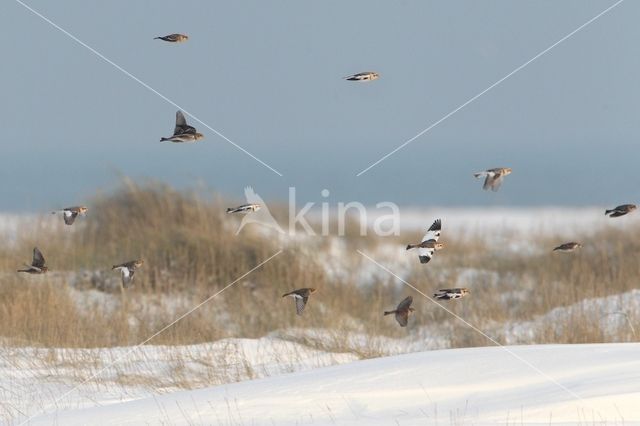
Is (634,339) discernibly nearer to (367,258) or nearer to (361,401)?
(361,401)

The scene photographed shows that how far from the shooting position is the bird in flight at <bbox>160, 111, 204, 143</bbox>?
764cm

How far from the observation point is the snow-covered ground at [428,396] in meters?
6.34

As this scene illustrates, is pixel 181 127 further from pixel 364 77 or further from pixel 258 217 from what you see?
pixel 258 217

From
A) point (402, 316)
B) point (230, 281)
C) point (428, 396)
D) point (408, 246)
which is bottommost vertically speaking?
point (428, 396)

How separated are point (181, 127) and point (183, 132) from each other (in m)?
0.07

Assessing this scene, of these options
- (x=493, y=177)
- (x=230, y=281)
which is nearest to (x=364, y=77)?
(x=493, y=177)

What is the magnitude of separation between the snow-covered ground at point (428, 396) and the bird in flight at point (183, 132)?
1.62 metres

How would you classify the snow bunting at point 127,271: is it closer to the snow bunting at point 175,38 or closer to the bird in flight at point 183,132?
the bird in flight at point 183,132

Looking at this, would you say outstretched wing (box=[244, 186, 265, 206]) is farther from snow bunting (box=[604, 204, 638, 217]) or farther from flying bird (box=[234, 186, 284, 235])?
snow bunting (box=[604, 204, 638, 217])

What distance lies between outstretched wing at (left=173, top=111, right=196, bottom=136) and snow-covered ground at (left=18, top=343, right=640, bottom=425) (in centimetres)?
169

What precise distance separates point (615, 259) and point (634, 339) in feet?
12.7

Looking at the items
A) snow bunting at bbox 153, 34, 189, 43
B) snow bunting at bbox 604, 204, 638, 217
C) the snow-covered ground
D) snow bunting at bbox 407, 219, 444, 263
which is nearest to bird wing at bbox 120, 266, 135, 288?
the snow-covered ground

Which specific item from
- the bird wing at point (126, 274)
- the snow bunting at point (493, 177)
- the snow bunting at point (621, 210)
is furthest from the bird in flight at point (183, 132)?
the snow bunting at point (621, 210)

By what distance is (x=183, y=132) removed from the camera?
25.6ft
